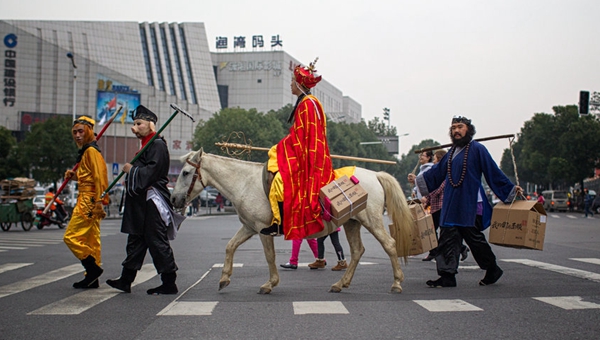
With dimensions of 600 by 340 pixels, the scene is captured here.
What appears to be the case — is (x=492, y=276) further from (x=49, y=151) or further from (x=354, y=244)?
(x=49, y=151)

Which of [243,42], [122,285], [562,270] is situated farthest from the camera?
[243,42]

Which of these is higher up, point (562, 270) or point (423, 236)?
point (423, 236)

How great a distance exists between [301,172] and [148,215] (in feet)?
5.85

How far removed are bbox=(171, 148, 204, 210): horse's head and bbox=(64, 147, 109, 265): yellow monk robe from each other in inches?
33.2

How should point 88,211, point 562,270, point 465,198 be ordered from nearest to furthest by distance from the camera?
point 88,211
point 465,198
point 562,270

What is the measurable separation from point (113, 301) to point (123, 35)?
103 metres

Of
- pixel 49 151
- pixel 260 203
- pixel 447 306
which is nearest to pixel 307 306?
→ pixel 447 306

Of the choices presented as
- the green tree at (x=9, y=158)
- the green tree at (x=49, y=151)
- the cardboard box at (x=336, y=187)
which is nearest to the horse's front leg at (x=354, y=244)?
the cardboard box at (x=336, y=187)

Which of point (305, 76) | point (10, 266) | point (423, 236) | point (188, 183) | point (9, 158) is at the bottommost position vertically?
point (10, 266)

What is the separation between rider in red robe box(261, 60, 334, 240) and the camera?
28.4ft

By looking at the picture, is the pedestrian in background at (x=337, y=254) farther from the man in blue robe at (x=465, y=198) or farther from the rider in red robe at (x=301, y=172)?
the rider in red robe at (x=301, y=172)

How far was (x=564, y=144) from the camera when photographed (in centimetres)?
6769

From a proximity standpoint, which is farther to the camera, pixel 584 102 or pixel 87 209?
pixel 584 102

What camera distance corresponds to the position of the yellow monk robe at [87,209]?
9.00 m
